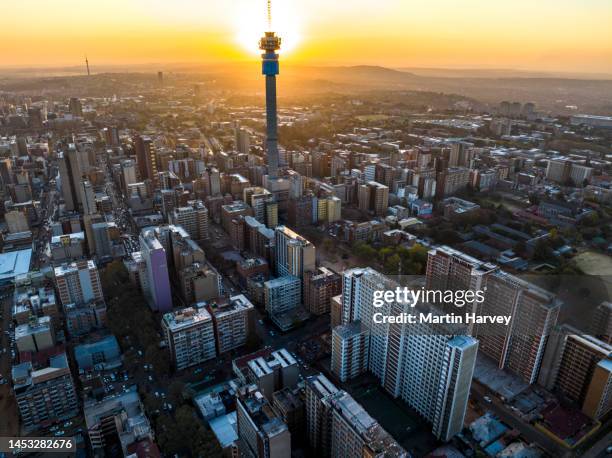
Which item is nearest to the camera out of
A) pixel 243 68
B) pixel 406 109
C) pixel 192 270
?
Answer: pixel 192 270

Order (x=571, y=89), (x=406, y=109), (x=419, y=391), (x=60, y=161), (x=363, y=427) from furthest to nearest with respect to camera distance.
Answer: (x=571, y=89) < (x=406, y=109) < (x=60, y=161) < (x=419, y=391) < (x=363, y=427)

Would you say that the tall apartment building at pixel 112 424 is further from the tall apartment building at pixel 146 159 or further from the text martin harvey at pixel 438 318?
the tall apartment building at pixel 146 159

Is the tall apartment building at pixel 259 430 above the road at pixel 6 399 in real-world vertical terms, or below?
above

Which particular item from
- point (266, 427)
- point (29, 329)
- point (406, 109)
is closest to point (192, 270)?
point (29, 329)

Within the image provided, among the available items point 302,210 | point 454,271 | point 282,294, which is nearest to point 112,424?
point 282,294

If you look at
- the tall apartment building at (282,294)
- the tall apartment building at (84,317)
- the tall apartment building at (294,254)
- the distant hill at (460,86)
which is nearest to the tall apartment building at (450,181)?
the tall apartment building at (294,254)

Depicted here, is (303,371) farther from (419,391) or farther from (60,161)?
(60,161)
